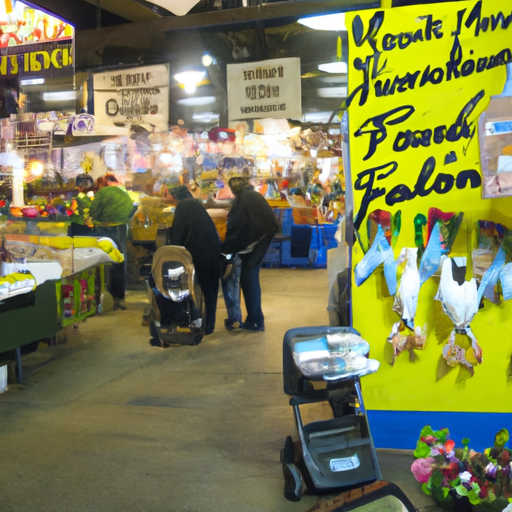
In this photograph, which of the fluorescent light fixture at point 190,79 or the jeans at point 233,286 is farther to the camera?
the jeans at point 233,286

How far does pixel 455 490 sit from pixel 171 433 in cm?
183

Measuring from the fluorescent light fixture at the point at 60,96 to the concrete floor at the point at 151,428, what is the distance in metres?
2.39

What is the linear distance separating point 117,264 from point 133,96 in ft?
8.21

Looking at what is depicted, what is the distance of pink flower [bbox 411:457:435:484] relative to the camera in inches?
112

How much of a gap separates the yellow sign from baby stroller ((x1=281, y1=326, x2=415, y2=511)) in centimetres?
70

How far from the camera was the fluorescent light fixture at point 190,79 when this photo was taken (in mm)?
5184

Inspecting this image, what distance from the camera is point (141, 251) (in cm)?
684

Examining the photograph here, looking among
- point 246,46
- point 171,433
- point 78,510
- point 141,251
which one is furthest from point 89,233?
point 78,510

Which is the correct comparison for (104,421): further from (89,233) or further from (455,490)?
(89,233)

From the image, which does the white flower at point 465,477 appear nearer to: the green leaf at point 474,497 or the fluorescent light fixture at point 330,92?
the green leaf at point 474,497

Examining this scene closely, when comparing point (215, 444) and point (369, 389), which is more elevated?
point (369, 389)

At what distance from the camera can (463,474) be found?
271cm

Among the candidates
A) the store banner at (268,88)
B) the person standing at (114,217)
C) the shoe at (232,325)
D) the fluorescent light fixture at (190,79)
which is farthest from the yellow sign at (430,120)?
the person standing at (114,217)

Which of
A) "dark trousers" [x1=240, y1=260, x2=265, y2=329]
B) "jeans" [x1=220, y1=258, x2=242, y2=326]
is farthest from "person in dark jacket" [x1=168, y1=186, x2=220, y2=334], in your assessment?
"dark trousers" [x1=240, y1=260, x2=265, y2=329]
